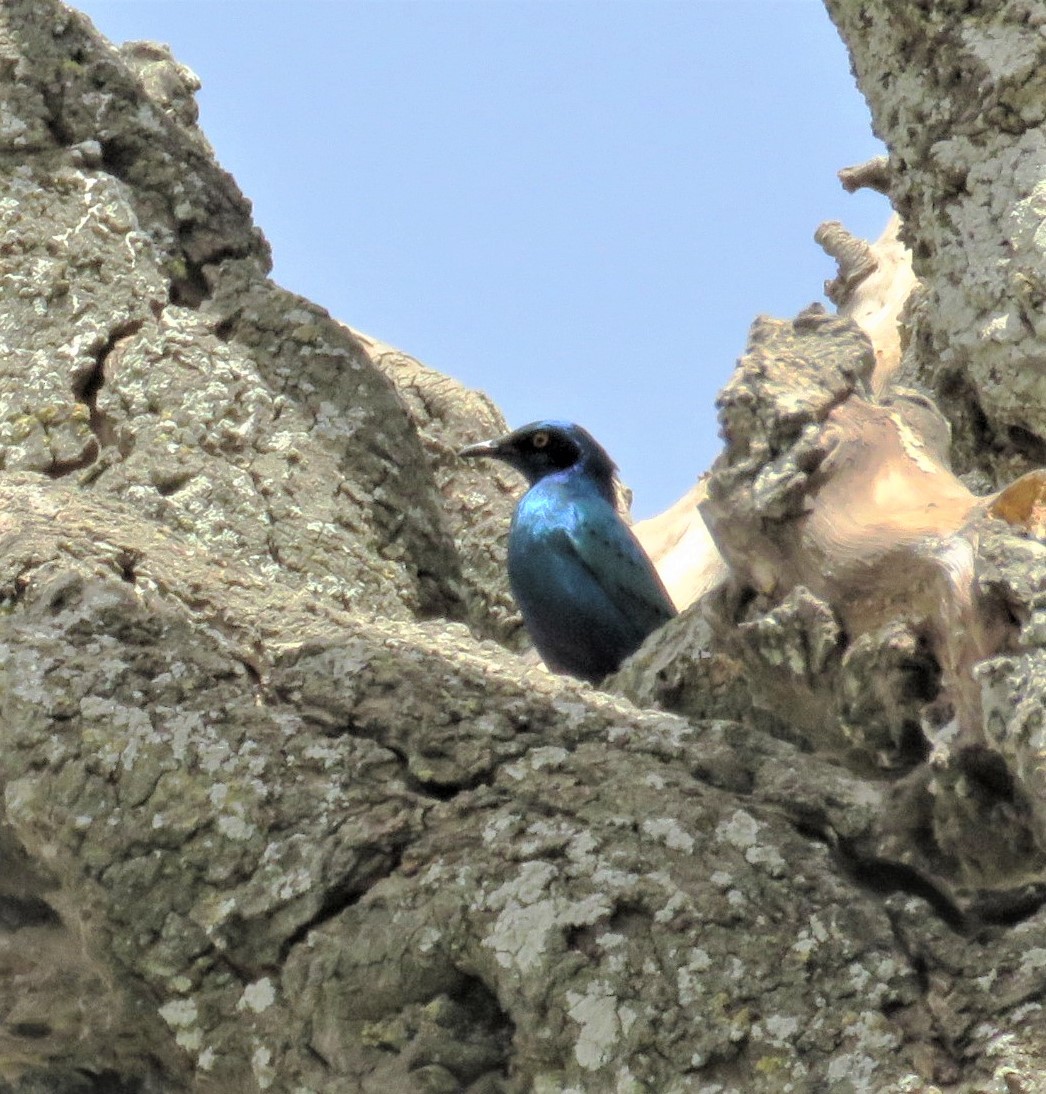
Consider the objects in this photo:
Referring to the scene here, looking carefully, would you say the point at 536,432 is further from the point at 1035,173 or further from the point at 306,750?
the point at 306,750

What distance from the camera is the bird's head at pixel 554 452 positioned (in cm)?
535

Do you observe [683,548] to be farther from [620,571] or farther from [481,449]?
[481,449]

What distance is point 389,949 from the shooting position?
89.4 inches

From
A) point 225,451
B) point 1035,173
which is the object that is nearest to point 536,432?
point 225,451

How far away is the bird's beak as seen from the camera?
476cm

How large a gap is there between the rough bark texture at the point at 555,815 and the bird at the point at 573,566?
1.81m

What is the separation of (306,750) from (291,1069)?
448 mm

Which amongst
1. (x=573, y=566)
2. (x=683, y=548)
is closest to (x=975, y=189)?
(x=573, y=566)

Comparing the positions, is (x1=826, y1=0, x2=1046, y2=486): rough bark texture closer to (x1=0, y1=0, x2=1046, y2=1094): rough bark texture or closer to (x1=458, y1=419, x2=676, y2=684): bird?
(x1=0, y1=0, x2=1046, y2=1094): rough bark texture

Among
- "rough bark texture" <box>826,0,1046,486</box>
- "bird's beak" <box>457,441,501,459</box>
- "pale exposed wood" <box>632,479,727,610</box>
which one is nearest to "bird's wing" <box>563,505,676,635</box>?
"bird's beak" <box>457,441,501,459</box>

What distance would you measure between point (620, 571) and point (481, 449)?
80 centimetres

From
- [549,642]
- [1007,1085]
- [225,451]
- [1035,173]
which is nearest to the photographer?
[1007,1085]

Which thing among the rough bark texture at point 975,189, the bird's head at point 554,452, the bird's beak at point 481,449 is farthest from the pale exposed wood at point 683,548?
the rough bark texture at point 975,189

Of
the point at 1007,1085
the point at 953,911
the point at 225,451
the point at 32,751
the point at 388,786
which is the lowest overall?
the point at 1007,1085
